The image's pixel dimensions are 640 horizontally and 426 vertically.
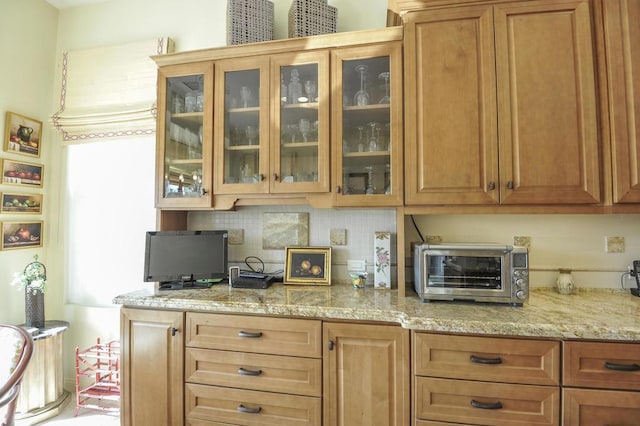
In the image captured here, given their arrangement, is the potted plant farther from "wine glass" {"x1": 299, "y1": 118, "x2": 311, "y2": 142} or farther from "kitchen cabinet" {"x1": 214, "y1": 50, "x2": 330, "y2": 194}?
"wine glass" {"x1": 299, "y1": 118, "x2": 311, "y2": 142}

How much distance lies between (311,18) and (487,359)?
2.11 m

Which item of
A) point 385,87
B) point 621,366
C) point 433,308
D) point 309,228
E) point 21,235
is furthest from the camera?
point 21,235

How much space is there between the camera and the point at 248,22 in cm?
193

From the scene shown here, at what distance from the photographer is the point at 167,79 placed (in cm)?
196

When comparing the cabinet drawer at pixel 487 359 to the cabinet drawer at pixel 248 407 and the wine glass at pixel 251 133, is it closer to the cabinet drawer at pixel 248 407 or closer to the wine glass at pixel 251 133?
the cabinet drawer at pixel 248 407

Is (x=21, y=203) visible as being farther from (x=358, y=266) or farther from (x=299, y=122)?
(x=358, y=266)

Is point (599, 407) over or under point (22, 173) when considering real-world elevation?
under

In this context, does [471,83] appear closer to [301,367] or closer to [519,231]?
[519,231]

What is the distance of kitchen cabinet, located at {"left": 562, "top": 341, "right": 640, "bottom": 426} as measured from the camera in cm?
114

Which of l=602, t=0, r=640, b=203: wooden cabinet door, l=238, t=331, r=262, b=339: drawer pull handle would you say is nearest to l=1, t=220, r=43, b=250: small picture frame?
l=238, t=331, r=262, b=339: drawer pull handle

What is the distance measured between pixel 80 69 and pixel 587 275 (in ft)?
13.2

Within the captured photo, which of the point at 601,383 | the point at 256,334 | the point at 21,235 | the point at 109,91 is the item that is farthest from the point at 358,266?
the point at 21,235

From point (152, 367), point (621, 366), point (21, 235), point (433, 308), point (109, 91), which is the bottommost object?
point (152, 367)

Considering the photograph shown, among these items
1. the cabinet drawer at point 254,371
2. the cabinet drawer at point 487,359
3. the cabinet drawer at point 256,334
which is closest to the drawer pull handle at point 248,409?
the cabinet drawer at point 254,371
